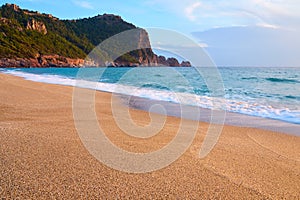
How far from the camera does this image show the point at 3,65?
6944 cm

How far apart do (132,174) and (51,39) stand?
115247mm

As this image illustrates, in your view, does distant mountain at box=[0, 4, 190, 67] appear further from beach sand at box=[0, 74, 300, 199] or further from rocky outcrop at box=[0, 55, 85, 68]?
beach sand at box=[0, 74, 300, 199]

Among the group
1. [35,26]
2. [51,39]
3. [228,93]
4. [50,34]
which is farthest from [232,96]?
[50,34]

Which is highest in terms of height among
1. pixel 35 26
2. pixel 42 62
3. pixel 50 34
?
pixel 35 26

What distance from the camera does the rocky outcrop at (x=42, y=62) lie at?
71.1 metres

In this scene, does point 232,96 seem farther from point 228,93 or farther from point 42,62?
point 42,62

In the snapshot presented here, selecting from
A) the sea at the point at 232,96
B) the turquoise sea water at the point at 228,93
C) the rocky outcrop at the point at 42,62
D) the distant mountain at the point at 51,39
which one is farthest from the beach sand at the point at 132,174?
the rocky outcrop at the point at 42,62

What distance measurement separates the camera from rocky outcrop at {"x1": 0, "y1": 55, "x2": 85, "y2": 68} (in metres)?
71.1

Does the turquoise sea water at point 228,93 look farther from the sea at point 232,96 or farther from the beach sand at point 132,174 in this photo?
the beach sand at point 132,174

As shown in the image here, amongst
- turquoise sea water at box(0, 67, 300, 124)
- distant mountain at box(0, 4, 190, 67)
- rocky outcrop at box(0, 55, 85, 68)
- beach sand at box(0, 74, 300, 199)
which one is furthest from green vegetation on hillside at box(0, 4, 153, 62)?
beach sand at box(0, 74, 300, 199)

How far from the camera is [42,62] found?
8788cm

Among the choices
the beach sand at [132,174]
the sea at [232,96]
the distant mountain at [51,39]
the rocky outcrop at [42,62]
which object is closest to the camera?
the beach sand at [132,174]

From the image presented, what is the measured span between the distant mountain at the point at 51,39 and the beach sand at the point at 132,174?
4666cm

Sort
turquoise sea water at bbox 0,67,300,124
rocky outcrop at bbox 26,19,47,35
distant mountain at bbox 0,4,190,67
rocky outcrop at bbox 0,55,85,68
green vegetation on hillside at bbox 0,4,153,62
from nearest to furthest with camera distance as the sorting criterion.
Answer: turquoise sea water at bbox 0,67,300,124, rocky outcrop at bbox 0,55,85,68, distant mountain at bbox 0,4,190,67, green vegetation on hillside at bbox 0,4,153,62, rocky outcrop at bbox 26,19,47,35
